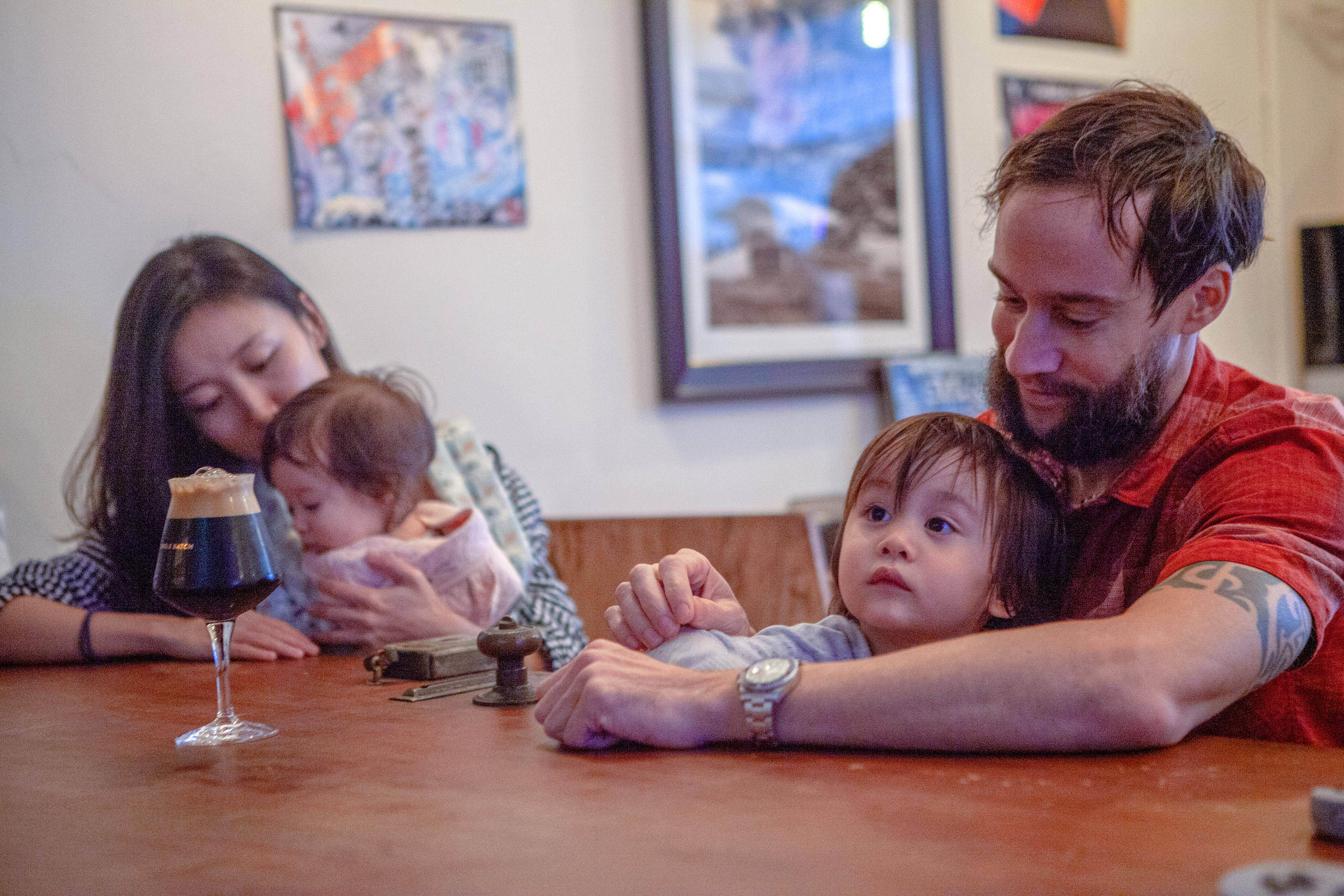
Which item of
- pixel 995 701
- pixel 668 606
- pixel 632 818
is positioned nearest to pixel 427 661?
pixel 668 606

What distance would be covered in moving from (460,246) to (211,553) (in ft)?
6.19

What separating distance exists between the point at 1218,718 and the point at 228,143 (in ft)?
8.03

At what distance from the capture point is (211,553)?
4.11 ft

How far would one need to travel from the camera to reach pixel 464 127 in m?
3.01

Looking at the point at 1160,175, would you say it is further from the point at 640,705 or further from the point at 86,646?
the point at 86,646

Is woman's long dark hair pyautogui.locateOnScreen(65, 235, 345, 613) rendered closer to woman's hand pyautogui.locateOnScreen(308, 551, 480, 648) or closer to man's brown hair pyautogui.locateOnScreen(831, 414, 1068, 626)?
woman's hand pyautogui.locateOnScreen(308, 551, 480, 648)

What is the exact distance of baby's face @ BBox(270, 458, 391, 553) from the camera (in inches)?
85.9

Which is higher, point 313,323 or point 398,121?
point 398,121

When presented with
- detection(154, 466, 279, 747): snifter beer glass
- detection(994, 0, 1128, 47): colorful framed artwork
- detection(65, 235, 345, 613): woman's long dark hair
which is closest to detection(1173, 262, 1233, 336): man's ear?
detection(154, 466, 279, 747): snifter beer glass

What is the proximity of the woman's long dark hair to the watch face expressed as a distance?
5.17ft

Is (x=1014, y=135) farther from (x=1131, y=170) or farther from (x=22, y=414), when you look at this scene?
(x=22, y=414)

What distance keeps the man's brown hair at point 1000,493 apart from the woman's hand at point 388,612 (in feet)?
2.92

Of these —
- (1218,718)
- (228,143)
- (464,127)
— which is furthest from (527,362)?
(1218,718)

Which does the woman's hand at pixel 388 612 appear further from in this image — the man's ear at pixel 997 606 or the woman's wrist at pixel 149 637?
the man's ear at pixel 997 606
